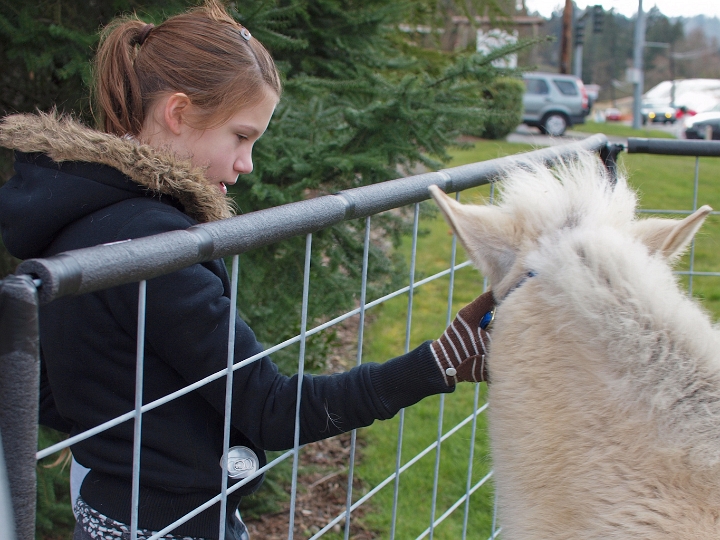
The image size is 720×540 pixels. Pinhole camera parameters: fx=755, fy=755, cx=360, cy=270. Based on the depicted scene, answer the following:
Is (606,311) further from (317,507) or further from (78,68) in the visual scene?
(317,507)

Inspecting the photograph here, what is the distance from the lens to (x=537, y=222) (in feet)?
5.42

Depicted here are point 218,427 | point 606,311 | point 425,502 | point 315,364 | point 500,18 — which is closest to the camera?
point 606,311

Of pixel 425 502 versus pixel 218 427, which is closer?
pixel 218 427

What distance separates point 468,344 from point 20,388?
37.2 inches

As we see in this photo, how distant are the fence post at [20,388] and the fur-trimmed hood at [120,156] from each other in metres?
0.62

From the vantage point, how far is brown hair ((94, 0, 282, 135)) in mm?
1854

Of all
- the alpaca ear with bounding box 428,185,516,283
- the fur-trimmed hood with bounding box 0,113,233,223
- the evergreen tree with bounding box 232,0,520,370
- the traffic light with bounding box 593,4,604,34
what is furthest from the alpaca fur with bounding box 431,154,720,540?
the traffic light with bounding box 593,4,604,34

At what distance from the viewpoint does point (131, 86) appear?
1884 mm


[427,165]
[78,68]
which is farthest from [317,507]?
[78,68]

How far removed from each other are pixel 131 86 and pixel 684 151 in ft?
7.36

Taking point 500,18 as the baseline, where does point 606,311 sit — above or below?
below

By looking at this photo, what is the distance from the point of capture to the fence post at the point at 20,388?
3.31 ft

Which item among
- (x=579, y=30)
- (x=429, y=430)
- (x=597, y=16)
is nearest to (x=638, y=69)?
(x=597, y=16)

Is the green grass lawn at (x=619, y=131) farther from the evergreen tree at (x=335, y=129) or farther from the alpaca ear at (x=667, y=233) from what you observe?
the alpaca ear at (x=667, y=233)
